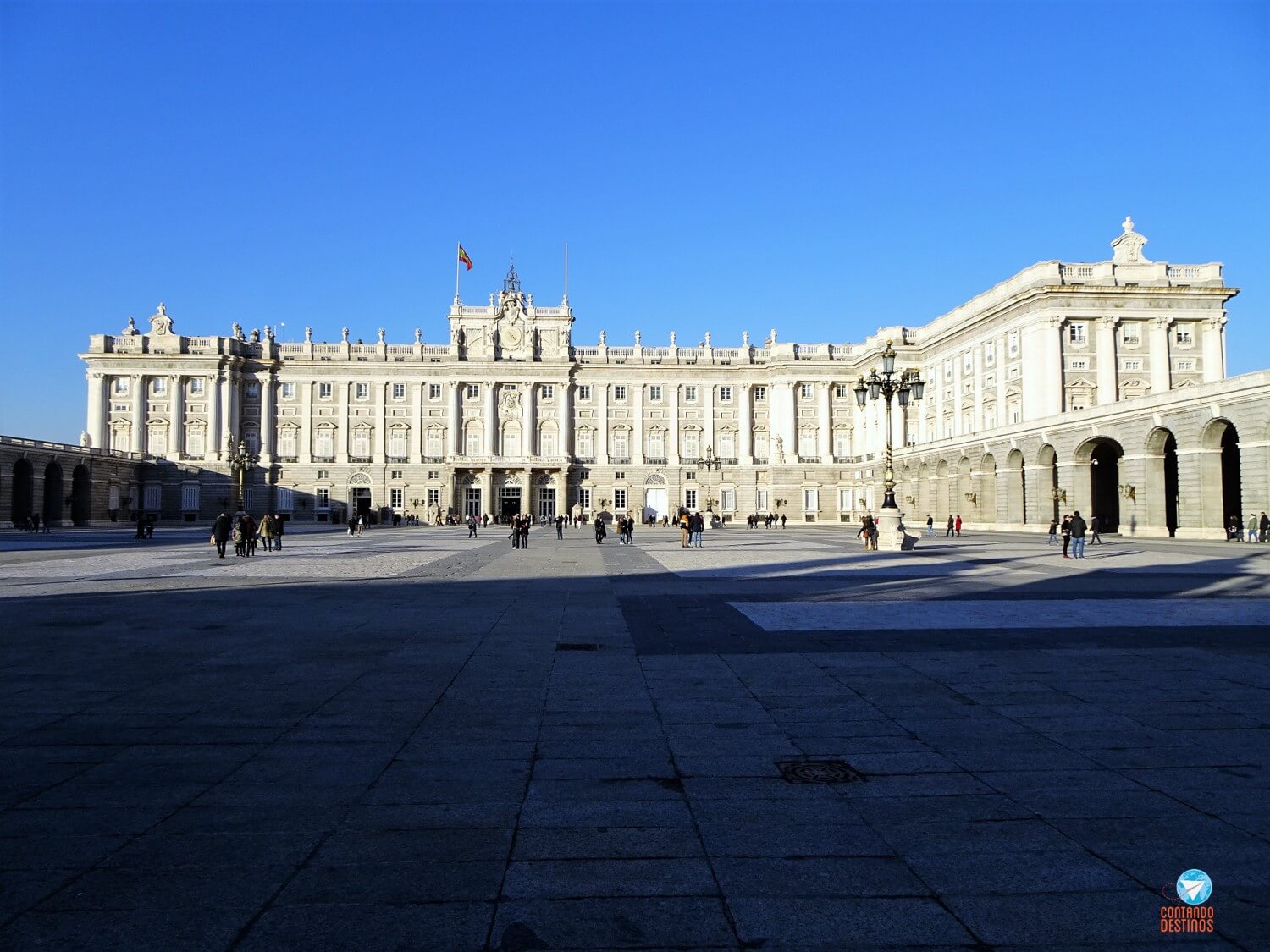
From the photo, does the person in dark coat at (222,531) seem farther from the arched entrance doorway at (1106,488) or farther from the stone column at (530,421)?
the stone column at (530,421)

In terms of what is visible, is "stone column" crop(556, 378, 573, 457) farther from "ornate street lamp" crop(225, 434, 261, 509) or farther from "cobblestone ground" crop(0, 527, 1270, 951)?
"cobblestone ground" crop(0, 527, 1270, 951)

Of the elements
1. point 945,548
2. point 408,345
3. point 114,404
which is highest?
point 408,345

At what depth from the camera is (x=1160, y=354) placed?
179 ft

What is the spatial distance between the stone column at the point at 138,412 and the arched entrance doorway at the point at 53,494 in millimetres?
15665

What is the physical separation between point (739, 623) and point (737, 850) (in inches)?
312

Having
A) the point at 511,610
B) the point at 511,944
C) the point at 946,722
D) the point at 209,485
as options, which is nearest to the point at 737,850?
the point at 511,944

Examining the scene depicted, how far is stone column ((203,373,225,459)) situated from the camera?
75938mm

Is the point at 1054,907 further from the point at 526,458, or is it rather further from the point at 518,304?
the point at 518,304

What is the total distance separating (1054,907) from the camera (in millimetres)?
3371

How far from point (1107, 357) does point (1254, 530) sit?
2283 cm

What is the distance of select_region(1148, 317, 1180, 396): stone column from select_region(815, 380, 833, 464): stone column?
3015 cm

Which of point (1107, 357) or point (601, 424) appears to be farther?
point (601, 424)

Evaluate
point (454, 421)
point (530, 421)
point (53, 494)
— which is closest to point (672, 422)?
point (530, 421)

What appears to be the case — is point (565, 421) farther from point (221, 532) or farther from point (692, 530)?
point (221, 532)
